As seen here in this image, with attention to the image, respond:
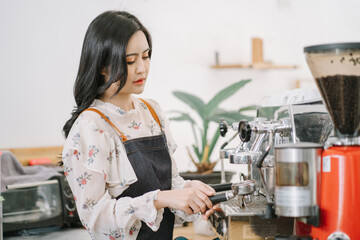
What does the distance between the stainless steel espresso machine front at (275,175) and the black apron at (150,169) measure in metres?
0.19

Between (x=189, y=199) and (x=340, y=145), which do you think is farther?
(x=189, y=199)

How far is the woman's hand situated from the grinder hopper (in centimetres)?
38

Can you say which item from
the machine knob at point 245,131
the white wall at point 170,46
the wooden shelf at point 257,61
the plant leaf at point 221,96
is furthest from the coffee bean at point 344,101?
the wooden shelf at point 257,61

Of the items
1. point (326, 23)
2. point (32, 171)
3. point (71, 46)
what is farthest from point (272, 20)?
point (32, 171)

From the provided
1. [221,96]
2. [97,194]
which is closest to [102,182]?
[97,194]

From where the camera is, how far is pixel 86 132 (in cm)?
133

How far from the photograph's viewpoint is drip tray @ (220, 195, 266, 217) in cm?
118

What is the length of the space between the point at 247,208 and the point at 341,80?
0.43 meters

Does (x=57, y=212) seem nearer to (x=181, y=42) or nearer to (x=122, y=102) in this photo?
(x=122, y=102)

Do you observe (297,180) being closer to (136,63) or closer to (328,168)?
(328,168)

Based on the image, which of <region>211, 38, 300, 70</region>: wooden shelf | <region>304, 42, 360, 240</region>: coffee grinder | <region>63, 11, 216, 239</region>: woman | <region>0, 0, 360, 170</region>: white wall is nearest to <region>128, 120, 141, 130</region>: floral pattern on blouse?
<region>63, 11, 216, 239</region>: woman

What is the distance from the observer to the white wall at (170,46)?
3.08m

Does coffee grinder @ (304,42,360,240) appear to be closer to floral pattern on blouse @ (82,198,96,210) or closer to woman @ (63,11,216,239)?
woman @ (63,11,216,239)

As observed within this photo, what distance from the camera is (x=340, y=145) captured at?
1035 millimetres
